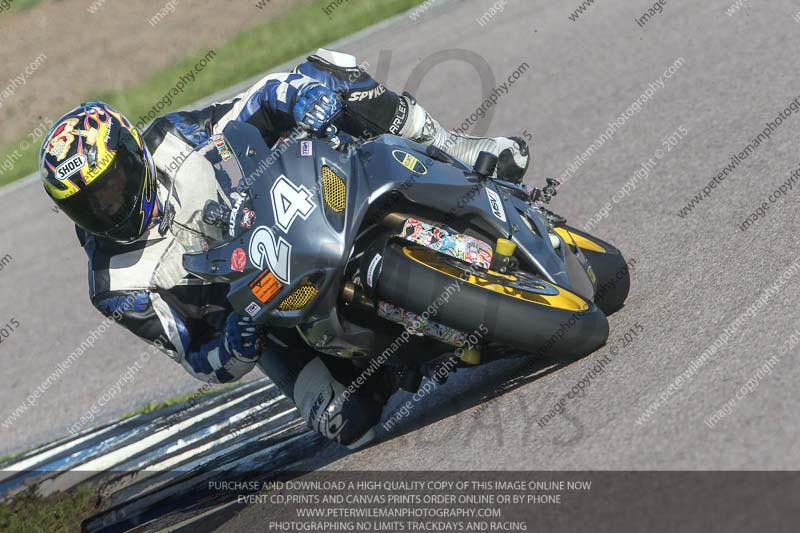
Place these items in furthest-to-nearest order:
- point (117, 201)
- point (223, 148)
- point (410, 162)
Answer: point (117, 201)
point (223, 148)
point (410, 162)

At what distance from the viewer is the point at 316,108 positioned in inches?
171

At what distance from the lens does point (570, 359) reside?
463 centimetres

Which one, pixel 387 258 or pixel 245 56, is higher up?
pixel 387 258

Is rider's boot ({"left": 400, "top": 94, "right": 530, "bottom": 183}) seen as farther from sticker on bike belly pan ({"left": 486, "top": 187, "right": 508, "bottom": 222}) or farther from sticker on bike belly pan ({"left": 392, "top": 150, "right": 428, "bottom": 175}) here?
sticker on bike belly pan ({"left": 392, "top": 150, "right": 428, "bottom": 175})

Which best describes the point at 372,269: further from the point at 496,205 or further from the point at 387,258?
the point at 496,205

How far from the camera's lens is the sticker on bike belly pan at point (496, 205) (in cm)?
420

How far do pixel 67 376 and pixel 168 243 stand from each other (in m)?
3.28

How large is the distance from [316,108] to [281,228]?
33.9 inches

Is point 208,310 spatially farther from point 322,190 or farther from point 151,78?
point 151,78

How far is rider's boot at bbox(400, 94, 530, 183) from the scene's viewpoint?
4.98m

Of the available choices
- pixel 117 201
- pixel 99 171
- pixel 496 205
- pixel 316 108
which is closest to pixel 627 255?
pixel 496 205

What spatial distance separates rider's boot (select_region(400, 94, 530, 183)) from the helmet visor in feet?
4.81

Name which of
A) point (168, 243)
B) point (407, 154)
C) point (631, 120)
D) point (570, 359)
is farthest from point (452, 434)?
point (631, 120)

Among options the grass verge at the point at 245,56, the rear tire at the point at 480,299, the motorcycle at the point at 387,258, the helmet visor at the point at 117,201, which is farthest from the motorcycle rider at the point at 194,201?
the grass verge at the point at 245,56
